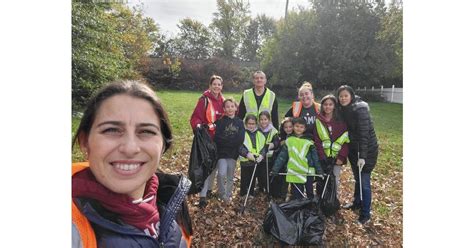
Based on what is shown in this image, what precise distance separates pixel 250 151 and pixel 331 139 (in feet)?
2.06

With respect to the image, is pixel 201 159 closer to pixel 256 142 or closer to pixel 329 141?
pixel 256 142

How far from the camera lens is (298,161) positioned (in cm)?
308

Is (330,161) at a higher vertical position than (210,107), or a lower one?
lower

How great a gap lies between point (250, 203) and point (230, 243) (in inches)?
13.2

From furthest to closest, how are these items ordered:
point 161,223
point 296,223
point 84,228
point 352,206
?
point 352,206
point 296,223
point 161,223
point 84,228

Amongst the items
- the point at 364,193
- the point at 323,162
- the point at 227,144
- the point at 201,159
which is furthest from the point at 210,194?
the point at 364,193

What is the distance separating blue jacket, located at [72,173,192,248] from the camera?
1.85m

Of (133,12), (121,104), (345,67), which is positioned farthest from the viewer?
(345,67)

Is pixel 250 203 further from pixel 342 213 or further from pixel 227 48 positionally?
pixel 227 48

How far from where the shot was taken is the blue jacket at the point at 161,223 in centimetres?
185

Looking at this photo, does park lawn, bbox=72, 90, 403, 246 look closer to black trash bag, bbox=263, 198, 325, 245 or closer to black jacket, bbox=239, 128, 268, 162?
black trash bag, bbox=263, 198, 325, 245

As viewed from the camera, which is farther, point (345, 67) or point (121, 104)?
point (345, 67)

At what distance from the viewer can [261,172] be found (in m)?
3.11
